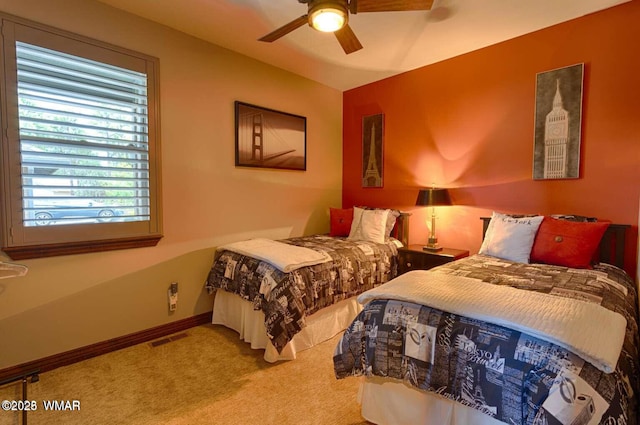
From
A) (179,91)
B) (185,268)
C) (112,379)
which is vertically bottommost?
(112,379)

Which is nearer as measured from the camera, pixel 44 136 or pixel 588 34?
pixel 44 136

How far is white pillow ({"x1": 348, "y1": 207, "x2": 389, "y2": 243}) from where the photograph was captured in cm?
344

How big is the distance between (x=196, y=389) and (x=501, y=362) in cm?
180

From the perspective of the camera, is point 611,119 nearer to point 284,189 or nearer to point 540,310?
point 540,310

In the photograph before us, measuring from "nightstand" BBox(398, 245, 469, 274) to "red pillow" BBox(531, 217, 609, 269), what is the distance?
746 millimetres

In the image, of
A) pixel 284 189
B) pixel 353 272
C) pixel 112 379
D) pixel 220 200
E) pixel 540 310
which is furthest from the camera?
pixel 284 189

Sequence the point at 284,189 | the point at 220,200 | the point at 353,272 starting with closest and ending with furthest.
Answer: the point at 353,272 < the point at 220,200 < the point at 284,189

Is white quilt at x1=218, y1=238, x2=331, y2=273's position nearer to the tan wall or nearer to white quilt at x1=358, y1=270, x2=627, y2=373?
the tan wall

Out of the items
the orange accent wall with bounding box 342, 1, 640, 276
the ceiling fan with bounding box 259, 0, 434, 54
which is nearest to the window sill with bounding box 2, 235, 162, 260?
the ceiling fan with bounding box 259, 0, 434, 54

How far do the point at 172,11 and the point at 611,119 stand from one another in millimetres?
3601

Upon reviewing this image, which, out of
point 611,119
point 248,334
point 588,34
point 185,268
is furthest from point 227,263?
point 588,34

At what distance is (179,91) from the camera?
2.84m

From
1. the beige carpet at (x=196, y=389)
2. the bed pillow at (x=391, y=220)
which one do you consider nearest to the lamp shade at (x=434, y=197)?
the bed pillow at (x=391, y=220)

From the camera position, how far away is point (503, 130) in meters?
3.02
